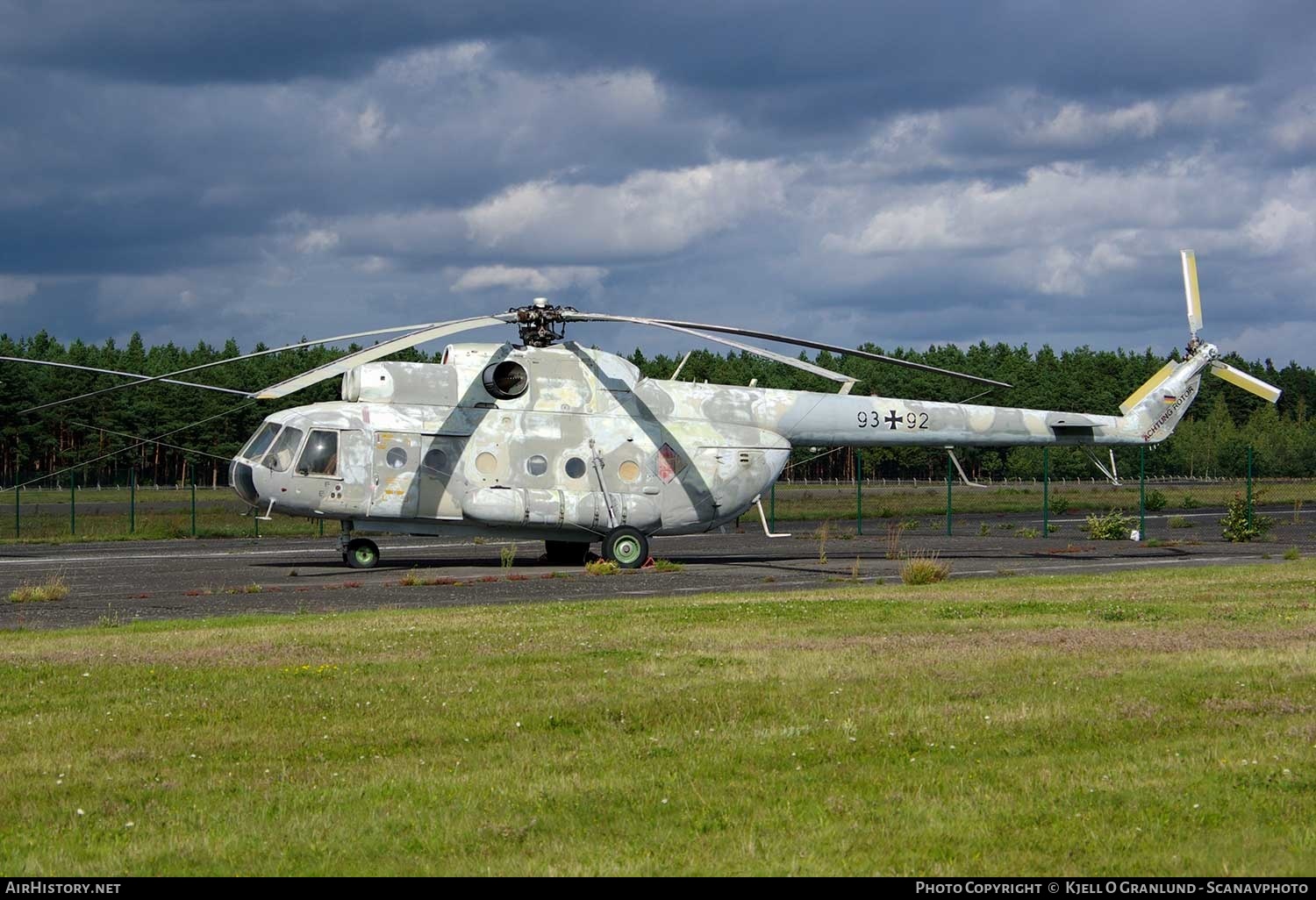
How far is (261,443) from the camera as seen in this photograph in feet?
91.8

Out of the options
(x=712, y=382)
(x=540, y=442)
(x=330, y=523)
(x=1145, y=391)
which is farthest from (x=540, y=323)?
(x=712, y=382)

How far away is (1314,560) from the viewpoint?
28.6 meters

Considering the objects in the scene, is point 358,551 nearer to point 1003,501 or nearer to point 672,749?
point 672,749

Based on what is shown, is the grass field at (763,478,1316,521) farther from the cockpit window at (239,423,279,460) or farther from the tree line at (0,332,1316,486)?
the cockpit window at (239,423,279,460)

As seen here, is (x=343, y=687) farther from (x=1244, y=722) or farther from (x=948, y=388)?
(x=948, y=388)

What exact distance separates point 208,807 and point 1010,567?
23.3 meters

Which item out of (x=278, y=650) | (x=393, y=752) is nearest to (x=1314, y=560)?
(x=278, y=650)

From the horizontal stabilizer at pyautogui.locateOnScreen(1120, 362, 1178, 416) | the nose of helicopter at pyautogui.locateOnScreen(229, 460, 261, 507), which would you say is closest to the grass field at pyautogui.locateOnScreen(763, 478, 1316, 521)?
the horizontal stabilizer at pyautogui.locateOnScreen(1120, 362, 1178, 416)

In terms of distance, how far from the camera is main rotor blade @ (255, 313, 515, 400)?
23234 mm

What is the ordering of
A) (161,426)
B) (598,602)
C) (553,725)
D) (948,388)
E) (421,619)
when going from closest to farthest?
1. (553,725)
2. (421,619)
3. (598,602)
4. (161,426)
5. (948,388)

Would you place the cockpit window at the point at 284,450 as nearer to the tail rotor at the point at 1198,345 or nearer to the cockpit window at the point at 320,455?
the cockpit window at the point at 320,455

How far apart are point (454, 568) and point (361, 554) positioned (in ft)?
6.84

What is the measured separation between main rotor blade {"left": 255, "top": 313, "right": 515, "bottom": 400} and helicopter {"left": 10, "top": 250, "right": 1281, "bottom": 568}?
0.21ft
